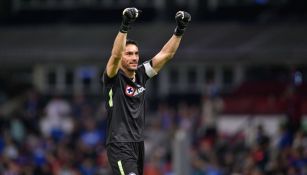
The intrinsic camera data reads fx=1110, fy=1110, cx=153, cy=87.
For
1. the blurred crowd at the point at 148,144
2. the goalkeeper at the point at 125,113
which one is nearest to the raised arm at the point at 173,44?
the goalkeeper at the point at 125,113

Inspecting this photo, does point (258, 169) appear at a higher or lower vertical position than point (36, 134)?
higher

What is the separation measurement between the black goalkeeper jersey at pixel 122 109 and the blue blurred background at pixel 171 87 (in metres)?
4.63

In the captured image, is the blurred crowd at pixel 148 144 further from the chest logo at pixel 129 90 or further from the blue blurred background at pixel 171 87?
the chest logo at pixel 129 90

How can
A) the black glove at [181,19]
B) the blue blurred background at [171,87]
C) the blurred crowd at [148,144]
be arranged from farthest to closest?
the blue blurred background at [171,87]
the blurred crowd at [148,144]
the black glove at [181,19]

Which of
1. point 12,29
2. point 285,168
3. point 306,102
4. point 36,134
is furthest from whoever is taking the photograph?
point 12,29

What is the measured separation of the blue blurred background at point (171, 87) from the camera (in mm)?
21875

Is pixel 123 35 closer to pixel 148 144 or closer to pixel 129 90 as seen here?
pixel 129 90

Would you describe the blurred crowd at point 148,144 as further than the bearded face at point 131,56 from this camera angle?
Yes

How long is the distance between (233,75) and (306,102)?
24.6 feet

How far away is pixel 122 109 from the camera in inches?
466

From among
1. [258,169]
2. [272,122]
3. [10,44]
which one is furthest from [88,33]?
[258,169]

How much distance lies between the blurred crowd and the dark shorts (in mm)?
6344

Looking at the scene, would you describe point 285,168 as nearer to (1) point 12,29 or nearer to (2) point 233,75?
(2) point 233,75

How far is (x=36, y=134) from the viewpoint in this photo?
26.4 meters
